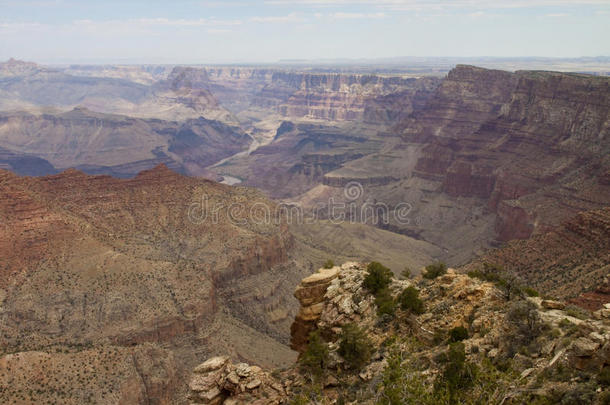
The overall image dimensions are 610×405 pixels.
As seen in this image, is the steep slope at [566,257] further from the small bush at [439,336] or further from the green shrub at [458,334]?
the green shrub at [458,334]

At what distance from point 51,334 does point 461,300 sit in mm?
53151

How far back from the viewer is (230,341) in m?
70.8

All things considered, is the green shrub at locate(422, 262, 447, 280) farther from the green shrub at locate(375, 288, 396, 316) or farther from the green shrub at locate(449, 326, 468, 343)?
the green shrub at locate(449, 326, 468, 343)

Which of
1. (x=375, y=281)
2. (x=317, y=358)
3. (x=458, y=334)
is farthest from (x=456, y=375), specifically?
(x=375, y=281)

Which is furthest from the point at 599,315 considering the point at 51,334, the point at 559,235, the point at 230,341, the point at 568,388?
the point at 51,334

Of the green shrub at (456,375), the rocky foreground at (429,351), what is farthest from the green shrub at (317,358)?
the green shrub at (456,375)

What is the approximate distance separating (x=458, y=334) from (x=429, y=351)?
1820 millimetres

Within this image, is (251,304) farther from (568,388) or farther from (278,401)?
(568,388)

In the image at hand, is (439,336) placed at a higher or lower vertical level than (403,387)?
lower

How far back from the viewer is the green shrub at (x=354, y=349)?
91.7 ft

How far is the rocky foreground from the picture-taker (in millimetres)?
20234

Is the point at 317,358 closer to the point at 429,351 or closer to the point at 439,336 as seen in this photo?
the point at 429,351

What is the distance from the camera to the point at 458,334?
26453 mm

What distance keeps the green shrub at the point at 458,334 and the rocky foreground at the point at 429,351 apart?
0.18 ft
